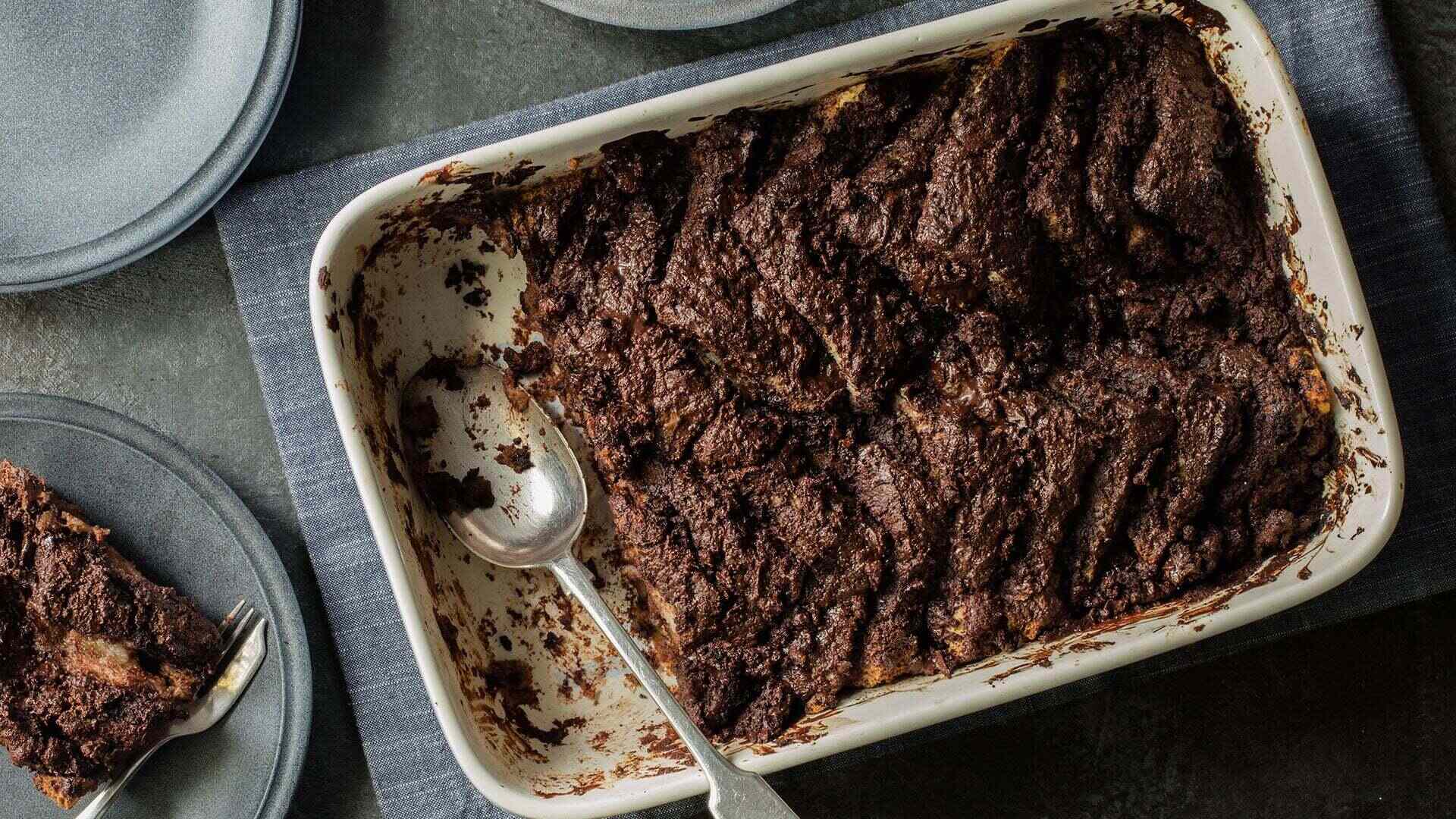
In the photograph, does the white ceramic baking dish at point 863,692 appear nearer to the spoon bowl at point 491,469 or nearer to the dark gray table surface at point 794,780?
the spoon bowl at point 491,469

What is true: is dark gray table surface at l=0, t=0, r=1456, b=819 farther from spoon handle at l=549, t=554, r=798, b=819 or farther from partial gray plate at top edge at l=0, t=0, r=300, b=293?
spoon handle at l=549, t=554, r=798, b=819

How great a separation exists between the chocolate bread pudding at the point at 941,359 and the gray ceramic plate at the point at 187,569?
0.75 meters

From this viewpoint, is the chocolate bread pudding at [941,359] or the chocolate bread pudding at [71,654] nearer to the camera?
the chocolate bread pudding at [941,359]

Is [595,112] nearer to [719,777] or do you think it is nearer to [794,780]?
[719,777]

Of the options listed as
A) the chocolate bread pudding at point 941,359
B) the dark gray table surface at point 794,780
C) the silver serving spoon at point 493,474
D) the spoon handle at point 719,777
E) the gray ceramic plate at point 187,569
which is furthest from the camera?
the dark gray table surface at point 794,780

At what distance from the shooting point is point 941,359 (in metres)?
1.80

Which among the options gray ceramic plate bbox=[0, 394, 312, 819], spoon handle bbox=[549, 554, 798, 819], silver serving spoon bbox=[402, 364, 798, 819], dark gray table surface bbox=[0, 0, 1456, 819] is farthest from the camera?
dark gray table surface bbox=[0, 0, 1456, 819]

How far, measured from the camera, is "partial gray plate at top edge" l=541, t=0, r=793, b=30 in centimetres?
194

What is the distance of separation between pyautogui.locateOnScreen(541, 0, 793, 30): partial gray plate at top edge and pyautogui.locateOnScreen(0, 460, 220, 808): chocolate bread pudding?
137 centimetres

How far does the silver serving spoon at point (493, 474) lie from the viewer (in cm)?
186

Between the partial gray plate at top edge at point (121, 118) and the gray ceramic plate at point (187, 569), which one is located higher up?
the partial gray plate at top edge at point (121, 118)

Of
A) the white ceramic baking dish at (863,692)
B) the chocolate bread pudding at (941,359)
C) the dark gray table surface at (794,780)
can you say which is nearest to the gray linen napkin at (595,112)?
the dark gray table surface at (794,780)

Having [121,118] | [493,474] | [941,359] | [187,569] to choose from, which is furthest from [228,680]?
[941,359]

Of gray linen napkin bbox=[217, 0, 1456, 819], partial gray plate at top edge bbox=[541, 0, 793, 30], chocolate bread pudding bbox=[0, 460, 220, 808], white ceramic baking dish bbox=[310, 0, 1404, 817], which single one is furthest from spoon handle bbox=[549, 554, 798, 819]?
partial gray plate at top edge bbox=[541, 0, 793, 30]
